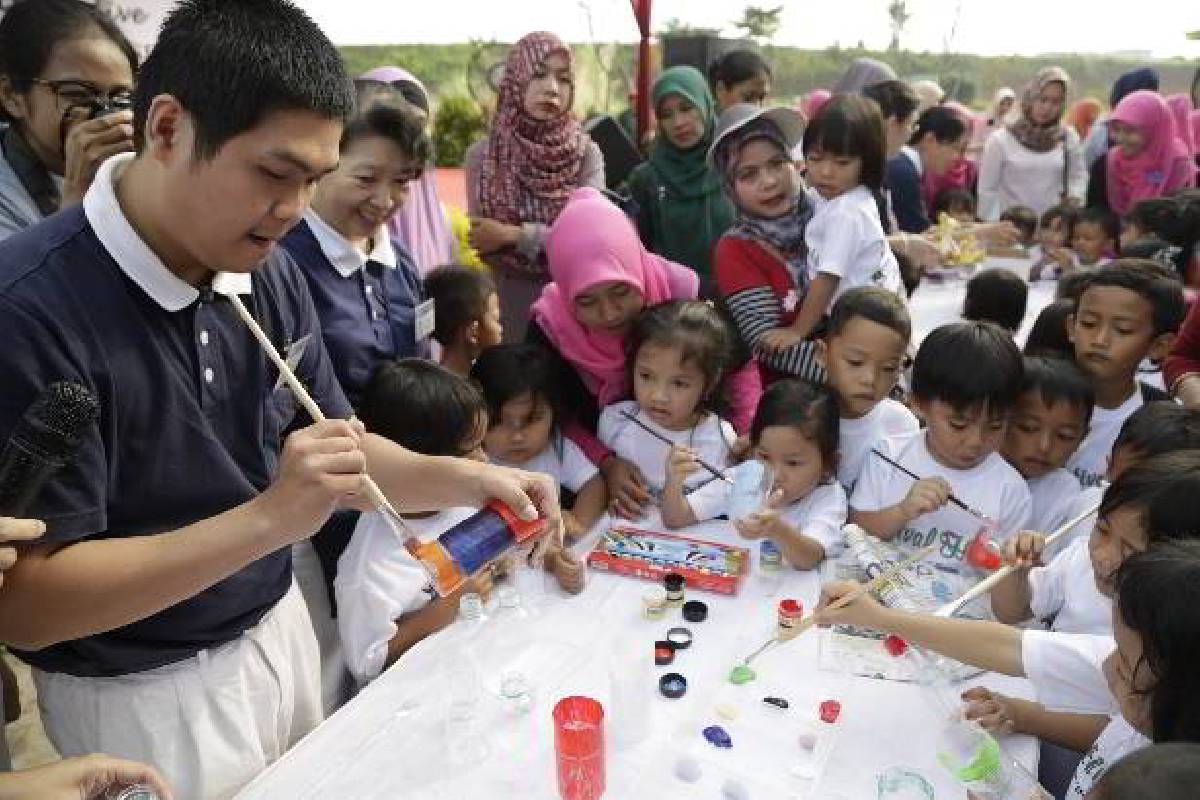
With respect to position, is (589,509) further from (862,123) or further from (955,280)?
(955,280)

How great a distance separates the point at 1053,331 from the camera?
241 cm

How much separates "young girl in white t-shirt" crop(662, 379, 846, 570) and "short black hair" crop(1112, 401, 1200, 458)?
59cm

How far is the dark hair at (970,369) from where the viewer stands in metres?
1.80

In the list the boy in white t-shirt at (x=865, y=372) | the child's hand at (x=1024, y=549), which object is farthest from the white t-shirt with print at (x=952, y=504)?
the child's hand at (x=1024, y=549)

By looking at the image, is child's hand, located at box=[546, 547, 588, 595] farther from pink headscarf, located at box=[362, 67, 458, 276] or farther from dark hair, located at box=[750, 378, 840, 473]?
pink headscarf, located at box=[362, 67, 458, 276]

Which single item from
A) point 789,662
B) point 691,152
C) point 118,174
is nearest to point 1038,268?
point 691,152

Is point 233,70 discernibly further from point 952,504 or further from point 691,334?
point 952,504

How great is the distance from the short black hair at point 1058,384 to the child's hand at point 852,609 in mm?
840

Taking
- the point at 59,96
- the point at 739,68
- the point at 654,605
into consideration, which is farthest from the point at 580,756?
the point at 739,68

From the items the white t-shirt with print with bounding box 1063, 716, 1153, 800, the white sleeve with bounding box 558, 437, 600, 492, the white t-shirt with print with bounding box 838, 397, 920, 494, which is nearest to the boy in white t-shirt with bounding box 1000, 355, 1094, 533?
the white t-shirt with print with bounding box 838, 397, 920, 494

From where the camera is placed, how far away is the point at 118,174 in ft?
3.56

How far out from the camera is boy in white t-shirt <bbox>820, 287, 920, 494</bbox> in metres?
2.04

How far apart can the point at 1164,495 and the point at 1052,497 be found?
747 mm

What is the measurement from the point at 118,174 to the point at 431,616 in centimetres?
93
